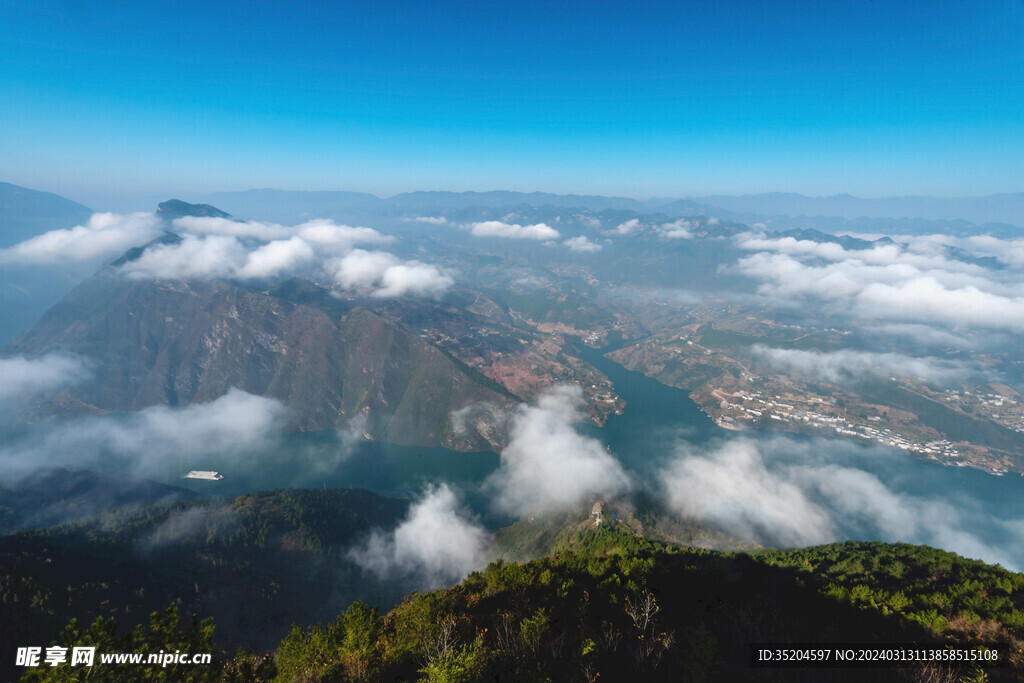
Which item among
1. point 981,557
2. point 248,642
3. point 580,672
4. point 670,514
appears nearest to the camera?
point 580,672

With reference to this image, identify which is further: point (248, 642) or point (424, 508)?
point (424, 508)

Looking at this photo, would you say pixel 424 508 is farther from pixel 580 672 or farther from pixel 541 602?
pixel 580 672

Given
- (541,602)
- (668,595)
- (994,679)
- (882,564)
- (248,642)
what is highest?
(994,679)

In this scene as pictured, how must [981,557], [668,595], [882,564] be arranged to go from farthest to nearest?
1. [981,557]
2. [882,564]
3. [668,595]

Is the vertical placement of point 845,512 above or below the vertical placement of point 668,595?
below

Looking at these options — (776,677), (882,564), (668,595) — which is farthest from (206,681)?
(882,564)

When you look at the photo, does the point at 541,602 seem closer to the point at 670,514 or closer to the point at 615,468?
the point at 670,514
